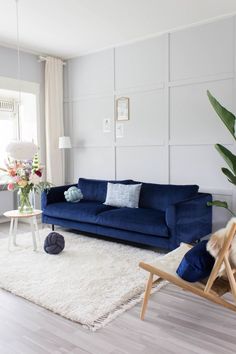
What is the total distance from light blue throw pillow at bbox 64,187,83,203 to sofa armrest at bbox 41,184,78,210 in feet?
0.47

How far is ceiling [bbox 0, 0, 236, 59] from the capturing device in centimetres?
375

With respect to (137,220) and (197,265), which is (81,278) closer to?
(137,220)

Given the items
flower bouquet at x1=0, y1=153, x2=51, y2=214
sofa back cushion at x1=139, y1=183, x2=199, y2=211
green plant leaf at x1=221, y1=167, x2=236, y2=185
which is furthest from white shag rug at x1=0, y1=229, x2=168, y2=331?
green plant leaf at x1=221, y1=167, x2=236, y2=185

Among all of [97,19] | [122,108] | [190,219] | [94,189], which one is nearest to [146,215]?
[190,219]

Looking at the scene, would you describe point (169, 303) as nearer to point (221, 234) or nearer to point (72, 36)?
point (221, 234)

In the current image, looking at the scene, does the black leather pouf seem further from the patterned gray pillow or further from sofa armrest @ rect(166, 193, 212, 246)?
sofa armrest @ rect(166, 193, 212, 246)

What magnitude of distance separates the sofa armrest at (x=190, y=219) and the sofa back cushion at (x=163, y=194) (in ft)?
0.51

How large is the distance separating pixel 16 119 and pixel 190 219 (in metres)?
3.71

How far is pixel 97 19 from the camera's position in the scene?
4164mm

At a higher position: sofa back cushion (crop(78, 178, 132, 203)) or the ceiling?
the ceiling

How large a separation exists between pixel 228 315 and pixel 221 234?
2.43 feet

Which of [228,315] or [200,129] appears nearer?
[228,315]

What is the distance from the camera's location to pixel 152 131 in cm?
493

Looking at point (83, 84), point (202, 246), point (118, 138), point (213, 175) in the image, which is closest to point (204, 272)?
point (202, 246)
